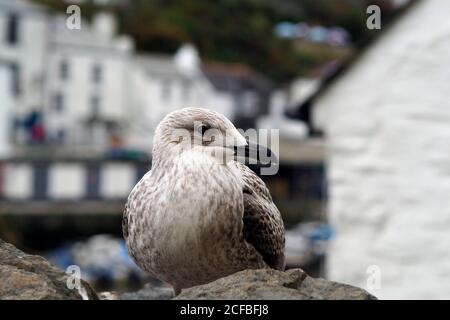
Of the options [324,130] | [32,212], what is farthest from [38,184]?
[324,130]

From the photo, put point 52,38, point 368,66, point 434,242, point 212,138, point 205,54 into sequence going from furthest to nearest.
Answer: point 205,54 < point 52,38 < point 368,66 < point 434,242 < point 212,138

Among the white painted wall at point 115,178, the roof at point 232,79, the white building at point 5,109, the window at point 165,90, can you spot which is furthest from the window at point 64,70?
the white painted wall at point 115,178

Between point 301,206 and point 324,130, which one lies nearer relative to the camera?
point 324,130

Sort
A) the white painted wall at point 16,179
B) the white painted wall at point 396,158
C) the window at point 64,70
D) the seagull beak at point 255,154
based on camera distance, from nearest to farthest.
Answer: the seagull beak at point 255,154 → the white painted wall at point 396,158 → the white painted wall at point 16,179 → the window at point 64,70

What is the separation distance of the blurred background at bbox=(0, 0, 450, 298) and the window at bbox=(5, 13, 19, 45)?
0.21ft

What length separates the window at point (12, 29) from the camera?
3372 centimetres

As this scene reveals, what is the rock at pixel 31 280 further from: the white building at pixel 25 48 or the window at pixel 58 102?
the window at pixel 58 102

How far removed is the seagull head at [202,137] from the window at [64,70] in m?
36.3

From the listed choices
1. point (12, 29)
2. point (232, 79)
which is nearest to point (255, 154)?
point (12, 29)

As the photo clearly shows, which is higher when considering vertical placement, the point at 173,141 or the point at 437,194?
the point at 173,141

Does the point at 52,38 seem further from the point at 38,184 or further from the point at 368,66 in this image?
the point at 368,66

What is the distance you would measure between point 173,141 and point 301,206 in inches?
1139

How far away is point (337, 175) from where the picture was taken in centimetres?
641

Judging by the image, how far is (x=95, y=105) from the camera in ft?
132
